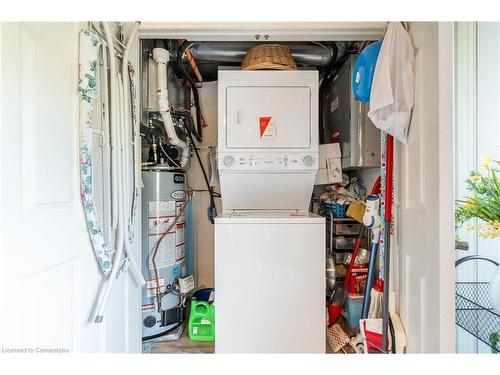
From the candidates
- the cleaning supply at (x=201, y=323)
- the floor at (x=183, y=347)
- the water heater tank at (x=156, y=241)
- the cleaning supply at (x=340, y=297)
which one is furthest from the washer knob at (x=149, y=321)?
the cleaning supply at (x=340, y=297)

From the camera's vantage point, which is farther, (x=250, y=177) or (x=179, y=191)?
(x=179, y=191)

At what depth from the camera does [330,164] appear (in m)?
2.05

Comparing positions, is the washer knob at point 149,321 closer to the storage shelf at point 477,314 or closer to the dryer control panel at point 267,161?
the dryer control panel at point 267,161

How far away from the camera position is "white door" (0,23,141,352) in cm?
73

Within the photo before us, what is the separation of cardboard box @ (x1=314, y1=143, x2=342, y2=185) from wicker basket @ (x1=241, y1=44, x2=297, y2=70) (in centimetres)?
77

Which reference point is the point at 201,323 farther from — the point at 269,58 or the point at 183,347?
the point at 269,58

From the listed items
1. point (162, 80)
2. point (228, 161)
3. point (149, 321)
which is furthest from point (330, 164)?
point (149, 321)

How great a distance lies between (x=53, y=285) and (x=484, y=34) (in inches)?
108

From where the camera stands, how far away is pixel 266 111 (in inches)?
69.4

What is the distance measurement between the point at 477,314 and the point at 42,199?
2048 millimetres

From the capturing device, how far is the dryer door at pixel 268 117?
5.77 ft
